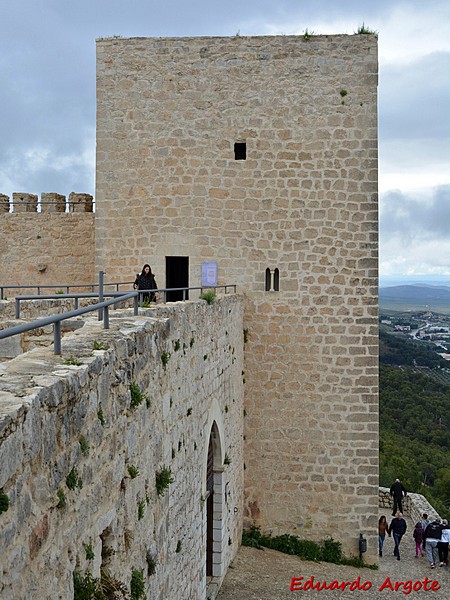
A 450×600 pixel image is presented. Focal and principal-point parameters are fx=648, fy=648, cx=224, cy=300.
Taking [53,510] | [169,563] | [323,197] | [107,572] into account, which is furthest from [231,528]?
[53,510]

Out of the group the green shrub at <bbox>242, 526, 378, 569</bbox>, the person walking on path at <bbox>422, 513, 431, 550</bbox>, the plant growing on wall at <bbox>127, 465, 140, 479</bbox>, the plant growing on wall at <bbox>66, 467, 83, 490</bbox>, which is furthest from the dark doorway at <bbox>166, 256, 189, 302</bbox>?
the plant growing on wall at <bbox>66, 467, 83, 490</bbox>

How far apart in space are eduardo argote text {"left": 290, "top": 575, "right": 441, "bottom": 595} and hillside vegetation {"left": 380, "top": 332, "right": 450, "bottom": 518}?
968 cm

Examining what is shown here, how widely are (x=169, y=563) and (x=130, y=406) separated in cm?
219

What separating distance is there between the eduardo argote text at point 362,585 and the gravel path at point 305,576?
0.03 metres

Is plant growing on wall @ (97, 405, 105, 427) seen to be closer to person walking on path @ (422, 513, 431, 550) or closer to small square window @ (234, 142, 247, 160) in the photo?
small square window @ (234, 142, 247, 160)

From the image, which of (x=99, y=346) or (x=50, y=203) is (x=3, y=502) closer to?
(x=99, y=346)

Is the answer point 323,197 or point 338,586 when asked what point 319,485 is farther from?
point 323,197

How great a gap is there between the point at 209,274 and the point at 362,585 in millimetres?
→ 5954

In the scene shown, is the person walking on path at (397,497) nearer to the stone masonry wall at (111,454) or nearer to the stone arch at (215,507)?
the stone arch at (215,507)

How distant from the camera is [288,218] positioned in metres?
11.9

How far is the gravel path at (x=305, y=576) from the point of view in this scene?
970 cm

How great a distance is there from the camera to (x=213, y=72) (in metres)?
11.9

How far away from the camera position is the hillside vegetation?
80.4 feet

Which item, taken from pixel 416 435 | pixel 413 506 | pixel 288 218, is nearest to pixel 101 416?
pixel 288 218
